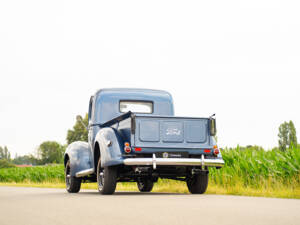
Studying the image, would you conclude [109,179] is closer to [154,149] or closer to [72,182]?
[154,149]

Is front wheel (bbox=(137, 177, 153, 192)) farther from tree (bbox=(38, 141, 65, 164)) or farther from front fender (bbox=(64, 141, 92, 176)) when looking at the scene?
tree (bbox=(38, 141, 65, 164))

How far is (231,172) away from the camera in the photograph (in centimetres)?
1565

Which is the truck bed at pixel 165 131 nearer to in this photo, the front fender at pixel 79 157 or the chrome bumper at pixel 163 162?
the chrome bumper at pixel 163 162

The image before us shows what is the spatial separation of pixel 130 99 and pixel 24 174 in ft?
86.4

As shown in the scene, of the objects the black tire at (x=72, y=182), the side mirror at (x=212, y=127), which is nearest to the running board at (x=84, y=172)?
the black tire at (x=72, y=182)

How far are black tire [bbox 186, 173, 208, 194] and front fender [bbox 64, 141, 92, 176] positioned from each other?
2.63 metres

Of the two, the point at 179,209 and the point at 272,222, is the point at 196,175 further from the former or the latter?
the point at 272,222

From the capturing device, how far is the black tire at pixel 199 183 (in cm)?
1271

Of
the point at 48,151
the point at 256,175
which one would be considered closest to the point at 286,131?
the point at 48,151

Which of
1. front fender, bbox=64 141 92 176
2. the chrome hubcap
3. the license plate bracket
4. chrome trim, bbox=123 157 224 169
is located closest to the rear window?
front fender, bbox=64 141 92 176

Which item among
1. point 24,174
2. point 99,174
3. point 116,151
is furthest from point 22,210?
point 24,174

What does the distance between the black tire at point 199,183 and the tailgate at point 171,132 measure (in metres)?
1.19

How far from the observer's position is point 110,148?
11555mm

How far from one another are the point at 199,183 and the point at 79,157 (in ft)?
10.8
